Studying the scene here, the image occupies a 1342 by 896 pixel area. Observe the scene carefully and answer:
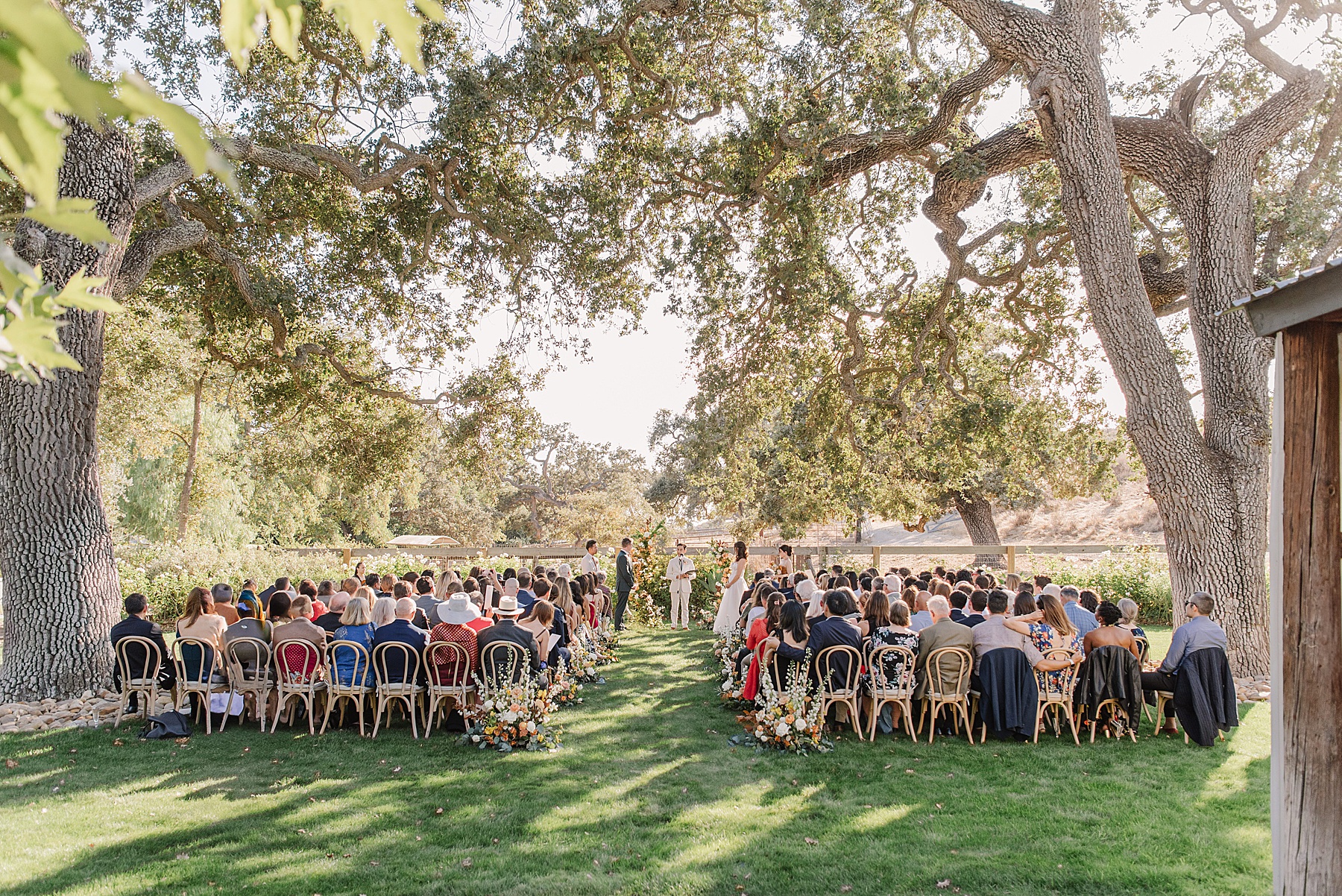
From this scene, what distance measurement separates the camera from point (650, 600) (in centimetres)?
1734

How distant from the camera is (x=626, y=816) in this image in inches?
228

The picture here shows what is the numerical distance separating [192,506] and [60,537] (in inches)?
832

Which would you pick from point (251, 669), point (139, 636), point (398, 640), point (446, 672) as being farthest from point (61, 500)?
point (446, 672)

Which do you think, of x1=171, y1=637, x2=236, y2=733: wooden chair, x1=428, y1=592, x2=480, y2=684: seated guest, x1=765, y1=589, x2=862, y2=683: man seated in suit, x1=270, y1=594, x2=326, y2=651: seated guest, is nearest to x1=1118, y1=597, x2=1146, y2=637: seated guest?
x1=765, y1=589, x2=862, y2=683: man seated in suit

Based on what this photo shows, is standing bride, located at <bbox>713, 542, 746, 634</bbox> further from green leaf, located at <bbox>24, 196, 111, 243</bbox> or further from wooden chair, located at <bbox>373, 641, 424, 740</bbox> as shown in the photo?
green leaf, located at <bbox>24, 196, 111, 243</bbox>

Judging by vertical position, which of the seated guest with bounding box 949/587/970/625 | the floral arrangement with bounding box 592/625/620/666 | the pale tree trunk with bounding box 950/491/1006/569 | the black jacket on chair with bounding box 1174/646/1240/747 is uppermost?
the pale tree trunk with bounding box 950/491/1006/569

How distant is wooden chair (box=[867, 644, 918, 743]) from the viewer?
310 inches

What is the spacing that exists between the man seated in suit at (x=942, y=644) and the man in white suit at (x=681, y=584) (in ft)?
28.8

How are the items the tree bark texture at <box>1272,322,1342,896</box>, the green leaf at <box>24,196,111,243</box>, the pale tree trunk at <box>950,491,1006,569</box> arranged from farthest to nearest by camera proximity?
the pale tree trunk at <box>950,491,1006,569</box> < the tree bark texture at <box>1272,322,1342,896</box> < the green leaf at <box>24,196,111,243</box>

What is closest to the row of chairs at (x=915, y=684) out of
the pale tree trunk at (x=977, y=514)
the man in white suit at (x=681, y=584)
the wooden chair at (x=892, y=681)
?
the wooden chair at (x=892, y=681)

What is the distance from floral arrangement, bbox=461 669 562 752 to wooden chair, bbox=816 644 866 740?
2646mm

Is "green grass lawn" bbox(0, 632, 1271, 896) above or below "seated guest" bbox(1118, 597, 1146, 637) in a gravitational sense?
below

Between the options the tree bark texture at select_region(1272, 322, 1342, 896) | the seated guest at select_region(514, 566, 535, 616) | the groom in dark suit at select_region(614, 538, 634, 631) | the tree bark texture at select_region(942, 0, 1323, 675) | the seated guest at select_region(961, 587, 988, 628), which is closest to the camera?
the tree bark texture at select_region(1272, 322, 1342, 896)

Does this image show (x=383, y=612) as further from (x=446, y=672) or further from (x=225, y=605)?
(x=225, y=605)
